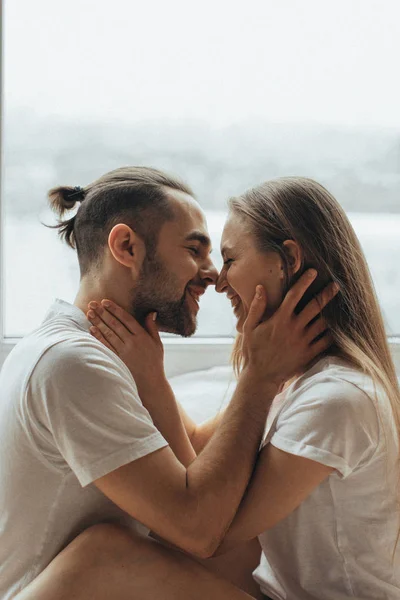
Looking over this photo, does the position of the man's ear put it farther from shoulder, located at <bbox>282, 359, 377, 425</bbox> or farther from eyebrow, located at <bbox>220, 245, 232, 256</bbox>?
shoulder, located at <bbox>282, 359, 377, 425</bbox>

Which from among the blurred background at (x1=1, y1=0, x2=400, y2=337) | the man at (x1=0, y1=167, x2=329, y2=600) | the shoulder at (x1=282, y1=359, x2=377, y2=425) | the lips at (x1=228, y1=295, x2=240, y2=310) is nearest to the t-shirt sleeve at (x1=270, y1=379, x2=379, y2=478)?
the shoulder at (x1=282, y1=359, x2=377, y2=425)

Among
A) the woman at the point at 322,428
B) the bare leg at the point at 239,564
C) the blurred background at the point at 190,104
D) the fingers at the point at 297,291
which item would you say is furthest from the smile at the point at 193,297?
the blurred background at the point at 190,104

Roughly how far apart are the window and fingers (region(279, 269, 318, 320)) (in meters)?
0.90

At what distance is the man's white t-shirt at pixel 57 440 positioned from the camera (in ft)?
3.84

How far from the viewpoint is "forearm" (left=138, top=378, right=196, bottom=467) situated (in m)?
1.48

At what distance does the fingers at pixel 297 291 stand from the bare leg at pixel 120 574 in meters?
0.47

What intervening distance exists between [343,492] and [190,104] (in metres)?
1.36

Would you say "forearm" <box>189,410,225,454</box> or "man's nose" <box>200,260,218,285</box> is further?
"forearm" <box>189,410,225,454</box>

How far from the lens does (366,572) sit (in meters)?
1.26

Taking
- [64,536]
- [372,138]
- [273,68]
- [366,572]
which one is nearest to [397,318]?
[372,138]

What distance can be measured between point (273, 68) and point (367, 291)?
112cm

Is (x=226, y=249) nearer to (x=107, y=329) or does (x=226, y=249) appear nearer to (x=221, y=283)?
(x=221, y=283)

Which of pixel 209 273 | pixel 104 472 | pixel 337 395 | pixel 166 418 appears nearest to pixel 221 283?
pixel 209 273

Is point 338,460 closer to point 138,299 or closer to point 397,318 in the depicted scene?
point 138,299
